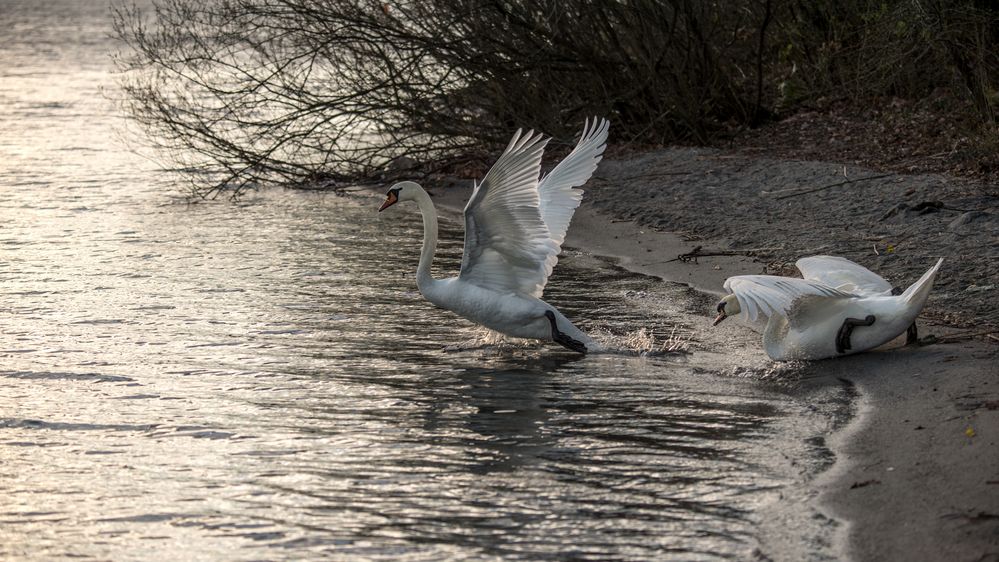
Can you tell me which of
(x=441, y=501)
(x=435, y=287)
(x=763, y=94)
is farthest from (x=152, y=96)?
(x=441, y=501)

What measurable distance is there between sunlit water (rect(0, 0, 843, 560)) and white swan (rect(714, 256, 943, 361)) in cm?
40

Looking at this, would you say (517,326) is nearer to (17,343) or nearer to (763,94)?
(17,343)

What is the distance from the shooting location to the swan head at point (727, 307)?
785 cm

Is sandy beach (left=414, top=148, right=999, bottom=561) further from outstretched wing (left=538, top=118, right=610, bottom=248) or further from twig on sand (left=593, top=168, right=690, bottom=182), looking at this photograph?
outstretched wing (left=538, top=118, right=610, bottom=248)

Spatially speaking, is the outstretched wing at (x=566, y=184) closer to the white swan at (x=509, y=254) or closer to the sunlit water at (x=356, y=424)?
the white swan at (x=509, y=254)

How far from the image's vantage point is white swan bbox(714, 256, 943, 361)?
272 inches

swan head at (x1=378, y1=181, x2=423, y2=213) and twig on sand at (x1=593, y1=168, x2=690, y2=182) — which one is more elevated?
swan head at (x1=378, y1=181, x2=423, y2=213)

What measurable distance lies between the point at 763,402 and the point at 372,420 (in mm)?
2076

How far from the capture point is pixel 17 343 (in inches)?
317

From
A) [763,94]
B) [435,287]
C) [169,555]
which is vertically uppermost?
[763,94]

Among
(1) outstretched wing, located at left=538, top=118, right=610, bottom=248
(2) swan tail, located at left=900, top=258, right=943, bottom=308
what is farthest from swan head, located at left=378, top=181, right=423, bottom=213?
(2) swan tail, located at left=900, top=258, right=943, bottom=308

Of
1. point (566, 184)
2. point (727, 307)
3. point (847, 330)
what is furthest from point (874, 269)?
point (566, 184)

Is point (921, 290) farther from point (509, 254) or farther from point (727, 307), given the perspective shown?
point (509, 254)

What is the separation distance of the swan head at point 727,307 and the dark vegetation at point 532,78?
5.43m
